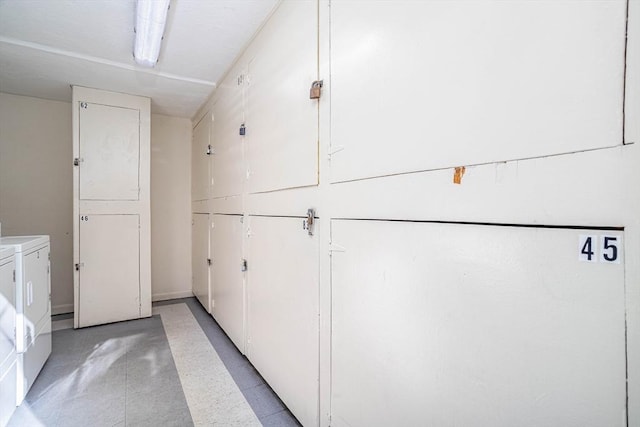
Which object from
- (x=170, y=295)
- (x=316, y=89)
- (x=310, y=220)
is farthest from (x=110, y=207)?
(x=316, y=89)

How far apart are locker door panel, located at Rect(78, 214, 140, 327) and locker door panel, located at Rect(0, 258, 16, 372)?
1.35m

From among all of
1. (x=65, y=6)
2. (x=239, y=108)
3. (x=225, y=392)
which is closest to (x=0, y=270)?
(x=225, y=392)

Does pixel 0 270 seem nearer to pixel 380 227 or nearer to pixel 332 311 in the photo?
pixel 332 311

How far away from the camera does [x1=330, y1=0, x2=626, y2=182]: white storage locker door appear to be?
2.06 ft

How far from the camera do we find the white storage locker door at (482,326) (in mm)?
628

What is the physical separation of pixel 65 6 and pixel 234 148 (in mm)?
1370

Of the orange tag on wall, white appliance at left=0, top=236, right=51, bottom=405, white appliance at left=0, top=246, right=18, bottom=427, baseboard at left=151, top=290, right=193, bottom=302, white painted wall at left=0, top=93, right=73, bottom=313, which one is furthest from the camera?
baseboard at left=151, top=290, right=193, bottom=302

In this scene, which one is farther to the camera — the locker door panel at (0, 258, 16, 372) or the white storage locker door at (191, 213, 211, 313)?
the white storage locker door at (191, 213, 211, 313)

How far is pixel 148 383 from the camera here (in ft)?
7.00

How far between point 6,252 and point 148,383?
1.23 meters

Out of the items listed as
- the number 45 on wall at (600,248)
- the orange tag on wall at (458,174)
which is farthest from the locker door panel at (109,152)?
the number 45 on wall at (600,248)

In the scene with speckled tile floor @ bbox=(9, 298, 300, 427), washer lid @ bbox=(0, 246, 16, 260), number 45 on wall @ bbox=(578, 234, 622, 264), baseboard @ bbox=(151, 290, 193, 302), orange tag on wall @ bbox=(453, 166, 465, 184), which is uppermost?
orange tag on wall @ bbox=(453, 166, 465, 184)

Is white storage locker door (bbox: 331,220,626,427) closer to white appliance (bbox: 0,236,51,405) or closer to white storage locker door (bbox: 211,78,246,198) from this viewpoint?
white storage locker door (bbox: 211,78,246,198)

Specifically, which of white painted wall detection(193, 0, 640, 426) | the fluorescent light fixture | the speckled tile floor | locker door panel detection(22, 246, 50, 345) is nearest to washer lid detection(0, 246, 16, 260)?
locker door panel detection(22, 246, 50, 345)
